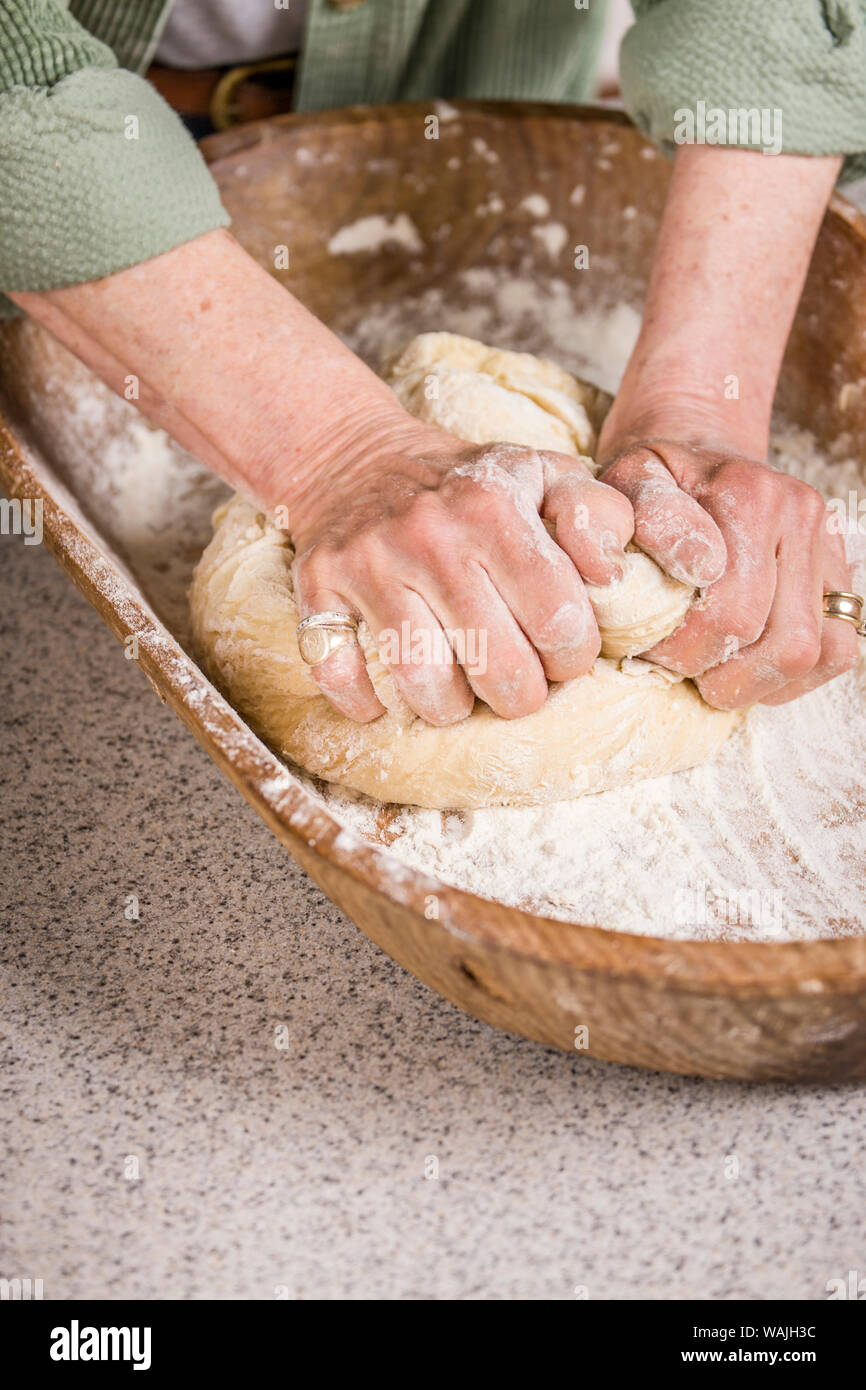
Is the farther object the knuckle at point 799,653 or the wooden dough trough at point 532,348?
the knuckle at point 799,653

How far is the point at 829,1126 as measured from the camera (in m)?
0.72

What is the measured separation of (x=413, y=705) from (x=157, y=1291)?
0.39 meters

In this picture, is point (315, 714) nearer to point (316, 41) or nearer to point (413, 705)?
point (413, 705)

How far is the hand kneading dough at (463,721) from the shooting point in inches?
31.5

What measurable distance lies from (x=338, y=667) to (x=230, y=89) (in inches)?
33.0

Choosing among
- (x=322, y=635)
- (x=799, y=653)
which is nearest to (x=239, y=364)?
(x=322, y=635)

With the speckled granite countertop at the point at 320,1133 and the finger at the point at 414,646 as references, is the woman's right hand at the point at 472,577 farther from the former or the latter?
the speckled granite countertop at the point at 320,1133

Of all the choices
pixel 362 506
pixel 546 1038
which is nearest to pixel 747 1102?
pixel 546 1038

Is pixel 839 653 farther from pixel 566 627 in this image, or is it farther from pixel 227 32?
pixel 227 32

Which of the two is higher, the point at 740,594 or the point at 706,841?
the point at 740,594

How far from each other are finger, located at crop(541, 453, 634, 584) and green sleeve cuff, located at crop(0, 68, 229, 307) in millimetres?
379

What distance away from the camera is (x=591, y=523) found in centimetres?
76

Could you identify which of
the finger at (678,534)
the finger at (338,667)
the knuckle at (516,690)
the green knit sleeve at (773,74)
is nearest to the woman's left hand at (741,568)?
the finger at (678,534)

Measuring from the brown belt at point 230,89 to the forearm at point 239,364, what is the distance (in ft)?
1.51
